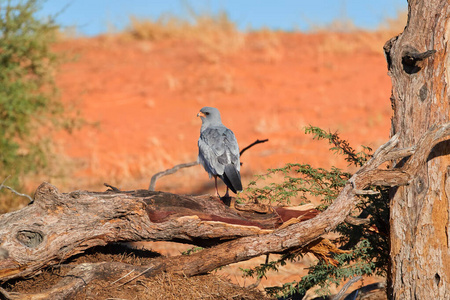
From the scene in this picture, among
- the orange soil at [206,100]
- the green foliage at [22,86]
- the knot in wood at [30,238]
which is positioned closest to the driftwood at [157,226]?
the knot in wood at [30,238]

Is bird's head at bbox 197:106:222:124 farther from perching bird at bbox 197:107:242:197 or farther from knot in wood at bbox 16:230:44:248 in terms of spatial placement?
knot in wood at bbox 16:230:44:248

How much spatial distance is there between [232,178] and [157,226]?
4.36 feet

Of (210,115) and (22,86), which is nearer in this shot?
(210,115)

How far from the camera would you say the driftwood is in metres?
4.06

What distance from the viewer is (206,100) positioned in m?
19.7

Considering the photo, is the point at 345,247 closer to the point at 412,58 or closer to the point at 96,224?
the point at 412,58

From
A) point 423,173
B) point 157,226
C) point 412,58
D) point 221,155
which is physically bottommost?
point 157,226

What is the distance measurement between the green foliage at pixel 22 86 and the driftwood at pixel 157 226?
518 cm

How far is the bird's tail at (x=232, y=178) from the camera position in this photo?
5.39 metres

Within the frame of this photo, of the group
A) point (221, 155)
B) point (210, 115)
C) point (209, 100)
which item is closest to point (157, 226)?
point (221, 155)

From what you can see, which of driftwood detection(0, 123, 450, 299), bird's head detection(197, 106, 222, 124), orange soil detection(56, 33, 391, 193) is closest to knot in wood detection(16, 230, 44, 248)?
driftwood detection(0, 123, 450, 299)

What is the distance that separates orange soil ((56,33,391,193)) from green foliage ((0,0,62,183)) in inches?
34.8

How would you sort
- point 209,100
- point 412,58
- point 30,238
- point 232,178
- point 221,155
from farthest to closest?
1. point 209,100
2. point 221,155
3. point 232,178
4. point 412,58
5. point 30,238

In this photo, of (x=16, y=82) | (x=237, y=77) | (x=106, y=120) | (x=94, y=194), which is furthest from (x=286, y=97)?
(x=94, y=194)
